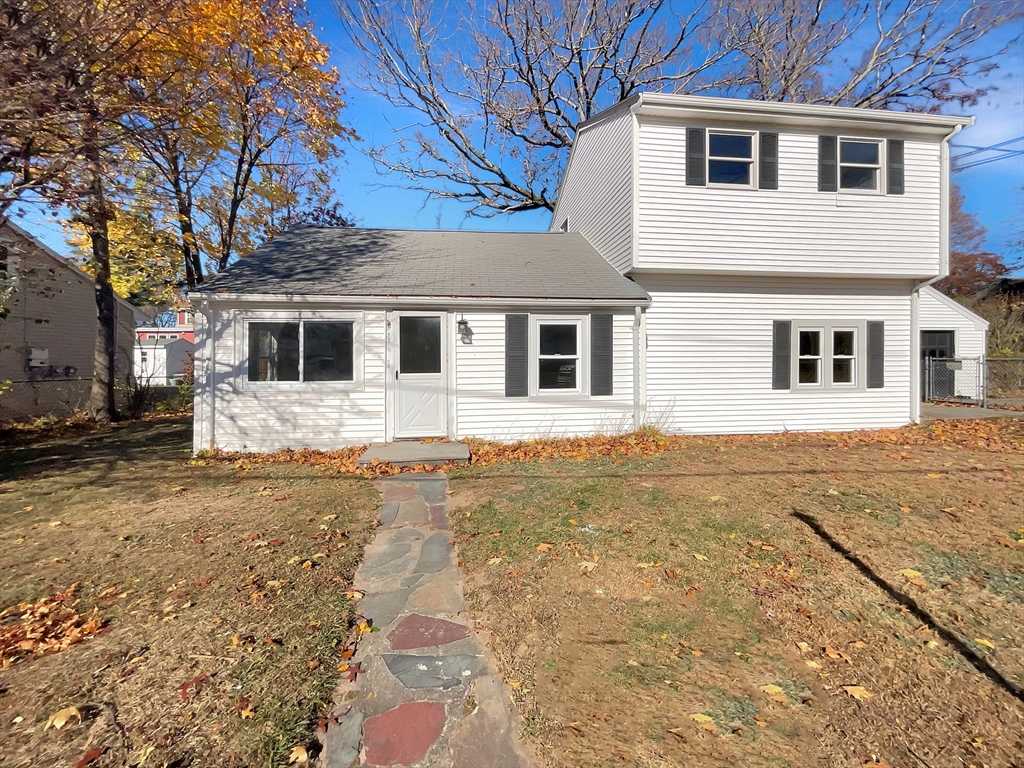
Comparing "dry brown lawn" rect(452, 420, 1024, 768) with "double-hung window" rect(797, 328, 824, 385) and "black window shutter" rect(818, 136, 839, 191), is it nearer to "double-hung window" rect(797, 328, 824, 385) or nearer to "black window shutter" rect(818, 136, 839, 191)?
"double-hung window" rect(797, 328, 824, 385)

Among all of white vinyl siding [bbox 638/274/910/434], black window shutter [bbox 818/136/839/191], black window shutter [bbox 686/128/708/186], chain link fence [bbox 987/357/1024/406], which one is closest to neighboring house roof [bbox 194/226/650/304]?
white vinyl siding [bbox 638/274/910/434]

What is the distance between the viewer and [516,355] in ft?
30.8

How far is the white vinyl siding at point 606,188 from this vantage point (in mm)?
10195

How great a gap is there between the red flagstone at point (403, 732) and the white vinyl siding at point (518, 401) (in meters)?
6.80

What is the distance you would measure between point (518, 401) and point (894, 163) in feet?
30.6

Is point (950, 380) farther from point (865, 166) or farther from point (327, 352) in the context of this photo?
point (327, 352)

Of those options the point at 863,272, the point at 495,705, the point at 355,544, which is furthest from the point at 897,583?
the point at 863,272

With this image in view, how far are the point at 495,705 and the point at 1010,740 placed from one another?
247 cm

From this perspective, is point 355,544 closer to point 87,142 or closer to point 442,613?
point 442,613

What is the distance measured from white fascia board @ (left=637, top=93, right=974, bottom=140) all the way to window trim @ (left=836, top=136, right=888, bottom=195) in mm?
221

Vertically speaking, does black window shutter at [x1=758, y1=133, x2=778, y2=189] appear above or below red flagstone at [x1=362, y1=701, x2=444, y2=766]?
above

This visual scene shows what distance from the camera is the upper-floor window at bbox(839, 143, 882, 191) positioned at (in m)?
10.4

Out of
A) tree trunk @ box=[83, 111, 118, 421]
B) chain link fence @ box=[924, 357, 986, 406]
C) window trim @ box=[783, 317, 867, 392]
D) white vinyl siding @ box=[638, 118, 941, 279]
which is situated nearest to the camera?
white vinyl siding @ box=[638, 118, 941, 279]

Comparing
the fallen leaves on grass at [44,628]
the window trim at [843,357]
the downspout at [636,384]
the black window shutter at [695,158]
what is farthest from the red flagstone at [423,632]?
the window trim at [843,357]
